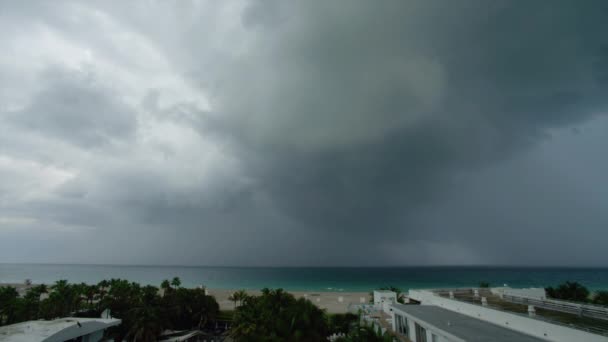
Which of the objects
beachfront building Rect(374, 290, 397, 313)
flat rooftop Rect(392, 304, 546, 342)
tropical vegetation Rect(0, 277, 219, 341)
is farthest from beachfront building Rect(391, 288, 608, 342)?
tropical vegetation Rect(0, 277, 219, 341)

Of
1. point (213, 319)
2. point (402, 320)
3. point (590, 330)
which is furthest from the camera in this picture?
point (213, 319)

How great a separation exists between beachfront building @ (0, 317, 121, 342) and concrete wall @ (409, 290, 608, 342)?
35659 millimetres

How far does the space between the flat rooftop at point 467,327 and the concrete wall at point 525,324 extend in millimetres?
477

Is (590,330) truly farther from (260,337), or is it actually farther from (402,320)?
(260,337)

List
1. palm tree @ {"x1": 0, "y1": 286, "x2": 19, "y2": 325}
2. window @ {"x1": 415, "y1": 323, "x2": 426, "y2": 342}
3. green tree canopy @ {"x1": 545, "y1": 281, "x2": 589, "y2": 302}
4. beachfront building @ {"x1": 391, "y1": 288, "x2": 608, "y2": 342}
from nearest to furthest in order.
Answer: beachfront building @ {"x1": 391, "y1": 288, "x2": 608, "y2": 342} → window @ {"x1": 415, "y1": 323, "x2": 426, "y2": 342} → palm tree @ {"x1": 0, "y1": 286, "x2": 19, "y2": 325} → green tree canopy @ {"x1": 545, "y1": 281, "x2": 589, "y2": 302}

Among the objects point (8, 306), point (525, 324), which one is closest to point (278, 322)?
point (525, 324)

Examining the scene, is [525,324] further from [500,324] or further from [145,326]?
[145,326]

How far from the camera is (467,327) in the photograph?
781 inches

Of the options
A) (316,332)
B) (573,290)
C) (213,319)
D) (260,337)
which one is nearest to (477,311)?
(316,332)

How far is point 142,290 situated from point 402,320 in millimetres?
36595

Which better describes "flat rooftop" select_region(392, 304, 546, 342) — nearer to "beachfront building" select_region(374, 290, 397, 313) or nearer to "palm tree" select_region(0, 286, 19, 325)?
"beachfront building" select_region(374, 290, 397, 313)

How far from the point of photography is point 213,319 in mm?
44875

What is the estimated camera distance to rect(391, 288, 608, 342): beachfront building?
624 inches

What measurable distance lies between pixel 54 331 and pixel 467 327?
33865 mm
